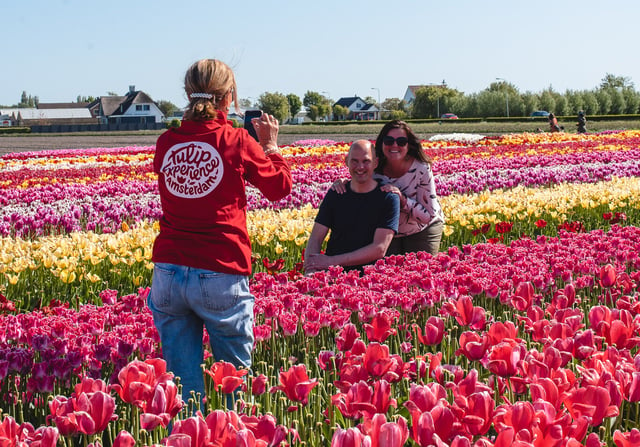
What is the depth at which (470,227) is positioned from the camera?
315 inches

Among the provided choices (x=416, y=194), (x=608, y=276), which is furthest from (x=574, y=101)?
(x=608, y=276)

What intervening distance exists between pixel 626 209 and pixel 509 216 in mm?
2009

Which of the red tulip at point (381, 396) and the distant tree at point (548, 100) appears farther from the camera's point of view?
the distant tree at point (548, 100)

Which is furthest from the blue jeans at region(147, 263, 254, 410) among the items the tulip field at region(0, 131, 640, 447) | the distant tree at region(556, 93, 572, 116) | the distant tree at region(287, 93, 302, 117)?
the distant tree at region(287, 93, 302, 117)

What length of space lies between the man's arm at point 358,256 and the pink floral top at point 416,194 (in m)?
0.79

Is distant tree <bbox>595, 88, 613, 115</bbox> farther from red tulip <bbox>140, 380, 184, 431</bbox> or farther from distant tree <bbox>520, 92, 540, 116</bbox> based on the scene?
red tulip <bbox>140, 380, 184, 431</bbox>

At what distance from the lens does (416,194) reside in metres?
6.49

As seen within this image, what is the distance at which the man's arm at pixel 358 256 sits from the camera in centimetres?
555

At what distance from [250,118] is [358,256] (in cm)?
208

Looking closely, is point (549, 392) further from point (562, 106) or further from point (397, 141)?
point (562, 106)

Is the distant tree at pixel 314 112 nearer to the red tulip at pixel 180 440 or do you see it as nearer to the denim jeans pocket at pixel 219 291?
the denim jeans pocket at pixel 219 291

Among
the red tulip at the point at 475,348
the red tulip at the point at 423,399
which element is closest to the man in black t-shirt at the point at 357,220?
the red tulip at the point at 475,348

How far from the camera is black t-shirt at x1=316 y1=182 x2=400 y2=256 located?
570 centimetres

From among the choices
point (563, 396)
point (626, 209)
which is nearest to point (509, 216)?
point (626, 209)
